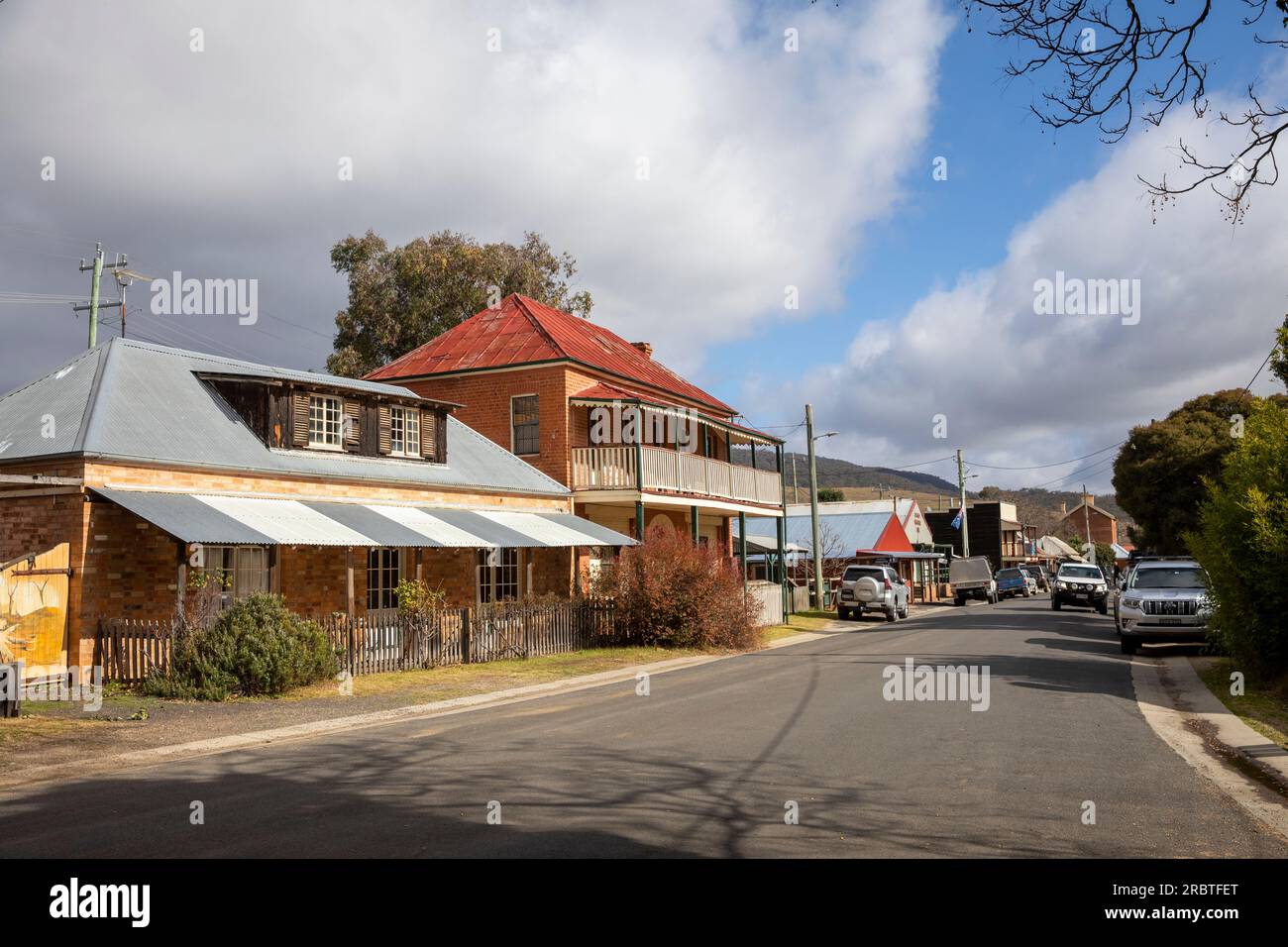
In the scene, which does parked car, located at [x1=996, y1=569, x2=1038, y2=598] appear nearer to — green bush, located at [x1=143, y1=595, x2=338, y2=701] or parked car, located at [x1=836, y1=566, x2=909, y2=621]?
parked car, located at [x1=836, y1=566, x2=909, y2=621]

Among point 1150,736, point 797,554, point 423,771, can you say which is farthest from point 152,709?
point 797,554

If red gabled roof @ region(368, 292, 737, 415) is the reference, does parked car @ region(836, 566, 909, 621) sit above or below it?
below

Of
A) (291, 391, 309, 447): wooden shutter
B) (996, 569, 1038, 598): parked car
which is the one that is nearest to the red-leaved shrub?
(291, 391, 309, 447): wooden shutter

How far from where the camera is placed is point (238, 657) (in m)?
14.1

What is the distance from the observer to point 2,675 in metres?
11.9

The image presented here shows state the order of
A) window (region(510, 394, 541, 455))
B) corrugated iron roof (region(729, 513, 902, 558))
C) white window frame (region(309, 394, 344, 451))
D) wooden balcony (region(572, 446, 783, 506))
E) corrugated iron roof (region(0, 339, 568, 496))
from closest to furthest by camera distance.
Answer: corrugated iron roof (region(0, 339, 568, 496)) → white window frame (region(309, 394, 344, 451)) → wooden balcony (region(572, 446, 783, 506)) → window (region(510, 394, 541, 455)) → corrugated iron roof (region(729, 513, 902, 558))

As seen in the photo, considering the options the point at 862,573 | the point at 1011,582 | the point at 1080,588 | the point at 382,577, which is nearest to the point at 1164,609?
the point at 382,577

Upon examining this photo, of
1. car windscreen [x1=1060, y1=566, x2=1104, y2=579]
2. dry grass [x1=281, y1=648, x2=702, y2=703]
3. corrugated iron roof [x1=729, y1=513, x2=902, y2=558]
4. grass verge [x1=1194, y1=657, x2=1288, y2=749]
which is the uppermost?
corrugated iron roof [x1=729, y1=513, x2=902, y2=558]

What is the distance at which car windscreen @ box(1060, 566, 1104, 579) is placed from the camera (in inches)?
1526

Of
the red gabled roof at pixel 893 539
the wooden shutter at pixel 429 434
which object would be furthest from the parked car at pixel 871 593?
the wooden shutter at pixel 429 434

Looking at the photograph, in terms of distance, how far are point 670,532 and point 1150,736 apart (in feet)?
47.6

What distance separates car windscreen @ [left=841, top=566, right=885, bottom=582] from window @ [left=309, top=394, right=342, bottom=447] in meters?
21.9

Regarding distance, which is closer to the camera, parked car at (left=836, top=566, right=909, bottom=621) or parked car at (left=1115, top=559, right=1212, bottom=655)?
parked car at (left=1115, top=559, right=1212, bottom=655)
